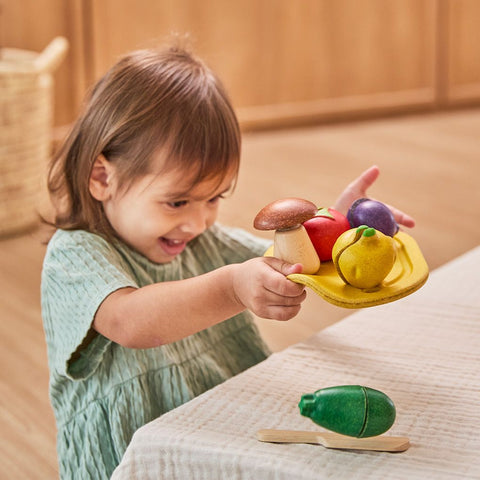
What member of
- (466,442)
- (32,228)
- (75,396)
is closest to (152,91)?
(75,396)

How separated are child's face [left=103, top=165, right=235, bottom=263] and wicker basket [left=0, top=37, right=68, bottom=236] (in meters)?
1.55

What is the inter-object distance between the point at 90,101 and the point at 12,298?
3.95ft

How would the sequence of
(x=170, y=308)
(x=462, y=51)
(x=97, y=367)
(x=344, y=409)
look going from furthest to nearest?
(x=462, y=51)
(x=97, y=367)
(x=170, y=308)
(x=344, y=409)

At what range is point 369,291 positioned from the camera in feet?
2.29

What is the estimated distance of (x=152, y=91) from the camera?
1.04m

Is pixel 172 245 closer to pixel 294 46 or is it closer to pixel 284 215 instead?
pixel 284 215

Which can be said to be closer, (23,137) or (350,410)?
(350,410)

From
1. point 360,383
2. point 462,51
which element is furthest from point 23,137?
point 462,51

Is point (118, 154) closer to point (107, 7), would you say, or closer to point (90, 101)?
point (90, 101)

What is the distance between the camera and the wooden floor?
171 centimetres

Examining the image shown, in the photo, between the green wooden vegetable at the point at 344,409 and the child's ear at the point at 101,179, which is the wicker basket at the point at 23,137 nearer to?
the child's ear at the point at 101,179

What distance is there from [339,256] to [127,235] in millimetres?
455

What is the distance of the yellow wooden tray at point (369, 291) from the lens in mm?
691

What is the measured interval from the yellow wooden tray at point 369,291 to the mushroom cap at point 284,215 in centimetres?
4
